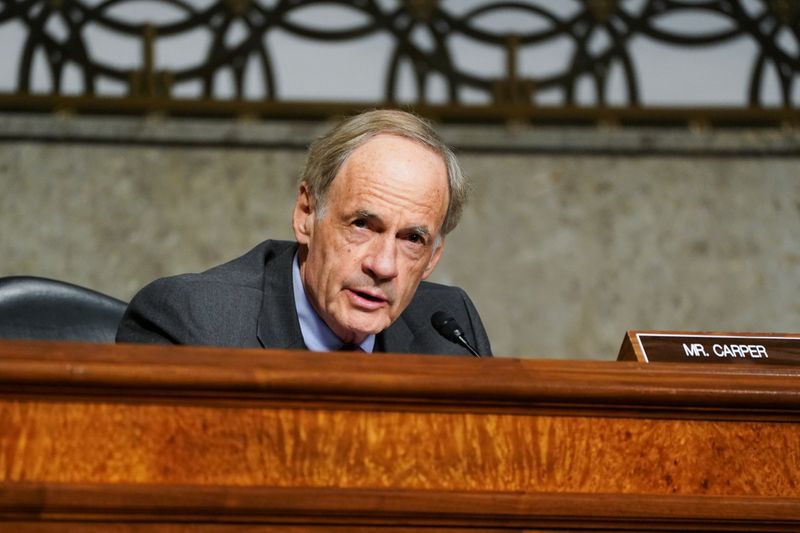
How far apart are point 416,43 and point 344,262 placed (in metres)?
1.62

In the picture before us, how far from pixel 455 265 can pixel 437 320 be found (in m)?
1.46

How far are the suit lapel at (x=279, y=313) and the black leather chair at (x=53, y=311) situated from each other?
0.28 meters

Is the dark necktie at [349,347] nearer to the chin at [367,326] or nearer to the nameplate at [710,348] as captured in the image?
the chin at [367,326]

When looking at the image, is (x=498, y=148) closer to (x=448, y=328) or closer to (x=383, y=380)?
(x=448, y=328)

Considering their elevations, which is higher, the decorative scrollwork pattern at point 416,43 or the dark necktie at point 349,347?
the decorative scrollwork pattern at point 416,43

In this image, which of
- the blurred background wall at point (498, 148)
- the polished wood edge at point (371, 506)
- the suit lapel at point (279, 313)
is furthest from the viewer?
the blurred background wall at point (498, 148)

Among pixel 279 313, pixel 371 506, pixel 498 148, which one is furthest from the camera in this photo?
pixel 498 148

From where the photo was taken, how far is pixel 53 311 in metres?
2.01

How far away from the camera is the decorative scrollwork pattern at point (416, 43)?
3.41m

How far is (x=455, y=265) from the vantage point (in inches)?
130

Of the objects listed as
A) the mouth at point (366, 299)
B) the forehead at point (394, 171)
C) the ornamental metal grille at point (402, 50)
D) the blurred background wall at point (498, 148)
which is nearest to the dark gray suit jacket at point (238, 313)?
the mouth at point (366, 299)

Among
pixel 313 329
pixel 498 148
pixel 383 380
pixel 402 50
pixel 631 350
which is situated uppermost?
pixel 383 380

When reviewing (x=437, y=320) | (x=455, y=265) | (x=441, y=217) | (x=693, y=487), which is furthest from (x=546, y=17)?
(x=693, y=487)

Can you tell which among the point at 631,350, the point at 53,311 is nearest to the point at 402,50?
the point at 53,311
